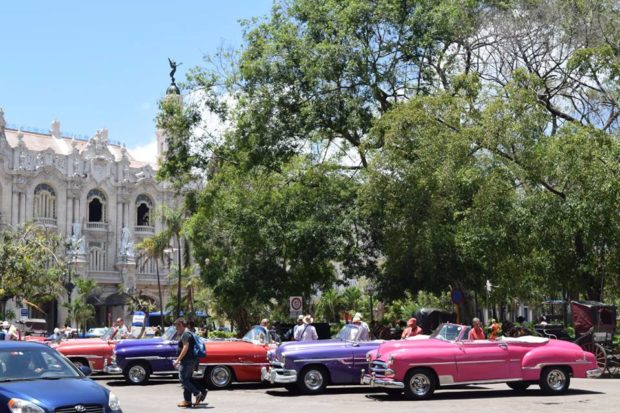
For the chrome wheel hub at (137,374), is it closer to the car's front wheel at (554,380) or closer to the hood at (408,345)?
the hood at (408,345)

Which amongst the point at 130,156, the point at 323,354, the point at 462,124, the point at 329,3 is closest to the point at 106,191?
the point at 130,156

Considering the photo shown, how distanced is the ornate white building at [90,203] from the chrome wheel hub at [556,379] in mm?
55976

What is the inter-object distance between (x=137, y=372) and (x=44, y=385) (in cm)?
1136

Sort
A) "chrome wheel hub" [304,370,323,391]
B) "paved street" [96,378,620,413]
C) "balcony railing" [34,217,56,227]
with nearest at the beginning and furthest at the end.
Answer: "paved street" [96,378,620,413], "chrome wheel hub" [304,370,323,391], "balcony railing" [34,217,56,227]

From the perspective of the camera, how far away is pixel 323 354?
61.7 feet

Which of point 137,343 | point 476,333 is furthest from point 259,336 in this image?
point 476,333

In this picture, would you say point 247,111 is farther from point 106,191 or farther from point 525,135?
point 106,191

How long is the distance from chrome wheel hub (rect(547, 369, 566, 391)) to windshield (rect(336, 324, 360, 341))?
13.7ft

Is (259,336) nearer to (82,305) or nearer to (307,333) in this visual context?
(307,333)

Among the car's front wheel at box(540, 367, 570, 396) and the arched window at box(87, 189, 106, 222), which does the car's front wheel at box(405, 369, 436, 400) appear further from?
the arched window at box(87, 189, 106, 222)

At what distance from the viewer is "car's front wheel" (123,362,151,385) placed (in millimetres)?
22141

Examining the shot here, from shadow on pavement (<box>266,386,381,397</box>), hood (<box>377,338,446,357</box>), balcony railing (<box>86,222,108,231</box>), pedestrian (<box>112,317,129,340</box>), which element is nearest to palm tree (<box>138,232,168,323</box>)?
balcony railing (<box>86,222,108,231</box>)

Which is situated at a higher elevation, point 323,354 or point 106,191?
point 106,191

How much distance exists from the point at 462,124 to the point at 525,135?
2.96 m
